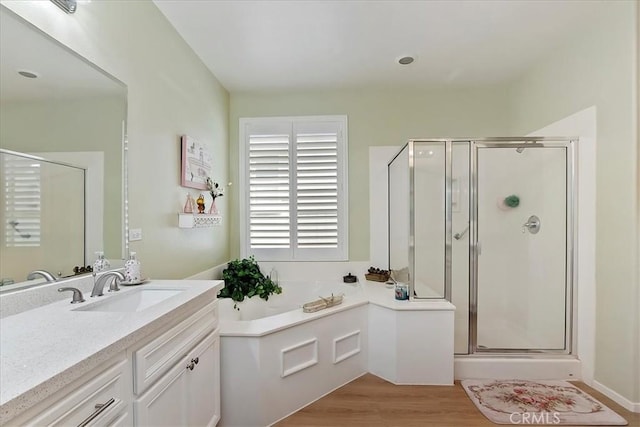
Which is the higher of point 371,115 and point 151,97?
point 371,115

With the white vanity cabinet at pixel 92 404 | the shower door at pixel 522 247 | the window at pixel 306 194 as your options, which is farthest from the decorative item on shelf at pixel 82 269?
the shower door at pixel 522 247

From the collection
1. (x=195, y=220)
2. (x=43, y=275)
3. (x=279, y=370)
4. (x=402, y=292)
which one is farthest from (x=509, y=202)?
(x=43, y=275)

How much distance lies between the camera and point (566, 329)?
2.31 m

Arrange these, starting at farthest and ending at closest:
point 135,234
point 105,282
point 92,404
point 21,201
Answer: point 135,234, point 105,282, point 21,201, point 92,404

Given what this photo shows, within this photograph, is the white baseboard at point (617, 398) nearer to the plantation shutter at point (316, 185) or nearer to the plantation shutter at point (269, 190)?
the plantation shutter at point (316, 185)

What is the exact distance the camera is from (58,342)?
81cm

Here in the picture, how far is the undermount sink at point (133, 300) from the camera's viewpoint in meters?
1.26

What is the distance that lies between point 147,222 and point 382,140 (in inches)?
95.9

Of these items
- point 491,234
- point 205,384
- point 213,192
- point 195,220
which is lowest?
point 205,384

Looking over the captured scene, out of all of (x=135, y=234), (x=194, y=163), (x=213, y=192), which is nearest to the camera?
(x=135, y=234)

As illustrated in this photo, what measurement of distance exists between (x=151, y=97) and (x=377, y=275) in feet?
8.18

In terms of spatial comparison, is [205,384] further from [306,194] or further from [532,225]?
[532,225]

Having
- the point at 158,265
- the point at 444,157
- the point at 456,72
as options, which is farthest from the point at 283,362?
the point at 456,72

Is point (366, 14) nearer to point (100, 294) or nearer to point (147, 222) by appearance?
point (147, 222)
